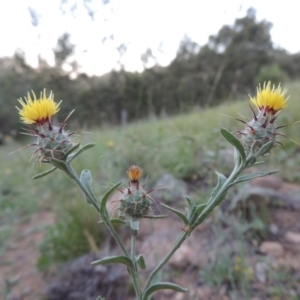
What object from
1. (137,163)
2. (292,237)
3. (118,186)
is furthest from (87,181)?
(137,163)

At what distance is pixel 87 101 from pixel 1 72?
274cm

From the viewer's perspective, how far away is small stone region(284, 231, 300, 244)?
2.66m

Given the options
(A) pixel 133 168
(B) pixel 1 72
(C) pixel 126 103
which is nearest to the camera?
(A) pixel 133 168

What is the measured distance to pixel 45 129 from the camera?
91cm

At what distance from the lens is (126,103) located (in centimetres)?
784

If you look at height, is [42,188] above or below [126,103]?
below

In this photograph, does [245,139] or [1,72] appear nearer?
[245,139]

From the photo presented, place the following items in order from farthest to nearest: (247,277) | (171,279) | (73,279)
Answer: (73,279) < (171,279) < (247,277)

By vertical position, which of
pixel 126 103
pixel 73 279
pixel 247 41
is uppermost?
pixel 247 41

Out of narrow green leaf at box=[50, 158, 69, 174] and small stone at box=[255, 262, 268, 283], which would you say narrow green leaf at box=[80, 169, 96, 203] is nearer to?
narrow green leaf at box=[50, 158, 69, 174]

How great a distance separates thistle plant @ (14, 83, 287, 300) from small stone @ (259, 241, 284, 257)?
186 cm

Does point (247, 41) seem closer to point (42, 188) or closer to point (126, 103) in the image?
point (126, 103)

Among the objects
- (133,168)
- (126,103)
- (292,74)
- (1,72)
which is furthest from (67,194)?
(292,74)

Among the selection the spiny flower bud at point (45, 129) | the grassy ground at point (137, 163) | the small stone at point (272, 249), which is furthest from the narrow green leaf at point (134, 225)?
the small stone at point (272, 249)
